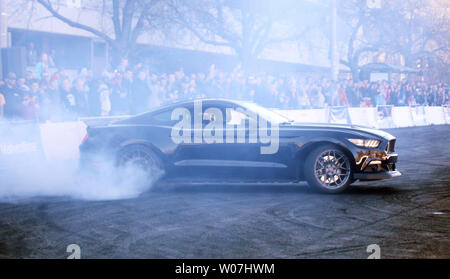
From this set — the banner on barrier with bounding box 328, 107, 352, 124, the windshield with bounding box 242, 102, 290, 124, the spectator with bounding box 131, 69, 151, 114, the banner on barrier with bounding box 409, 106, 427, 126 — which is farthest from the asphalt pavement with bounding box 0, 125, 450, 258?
the banner on barrier with bounding box 409, 106, 427, 126

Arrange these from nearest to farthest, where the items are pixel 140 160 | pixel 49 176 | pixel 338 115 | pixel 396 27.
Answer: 1. pixel 140 160
2. pixel 49 176
3. pixel 338 115
4. pixel 396 27

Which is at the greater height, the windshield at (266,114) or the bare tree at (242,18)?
the bare tree at (242,18)

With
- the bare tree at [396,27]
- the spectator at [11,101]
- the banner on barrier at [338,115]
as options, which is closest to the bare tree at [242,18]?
the banner on barrier at [338,115]

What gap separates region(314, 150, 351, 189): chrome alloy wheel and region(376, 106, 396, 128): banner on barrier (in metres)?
16.3

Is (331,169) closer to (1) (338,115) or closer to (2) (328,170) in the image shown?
(2) (328,170)

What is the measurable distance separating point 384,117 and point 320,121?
5540 mm

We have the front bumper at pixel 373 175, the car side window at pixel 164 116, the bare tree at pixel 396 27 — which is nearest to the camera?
the front bumper at pixel 373 175

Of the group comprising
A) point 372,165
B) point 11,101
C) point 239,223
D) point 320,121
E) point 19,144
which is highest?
point 11,101

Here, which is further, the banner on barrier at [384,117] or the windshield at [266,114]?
the banner on barrier at [384,117]

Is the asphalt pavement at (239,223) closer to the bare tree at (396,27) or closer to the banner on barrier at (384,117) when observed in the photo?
the banner on barrier at (384,117)

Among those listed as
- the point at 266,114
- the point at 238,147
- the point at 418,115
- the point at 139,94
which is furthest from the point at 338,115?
the point at 238,147

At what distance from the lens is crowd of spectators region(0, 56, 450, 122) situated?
1355 cm

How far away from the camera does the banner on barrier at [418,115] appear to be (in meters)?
27.4

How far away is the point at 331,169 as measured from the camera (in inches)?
338
